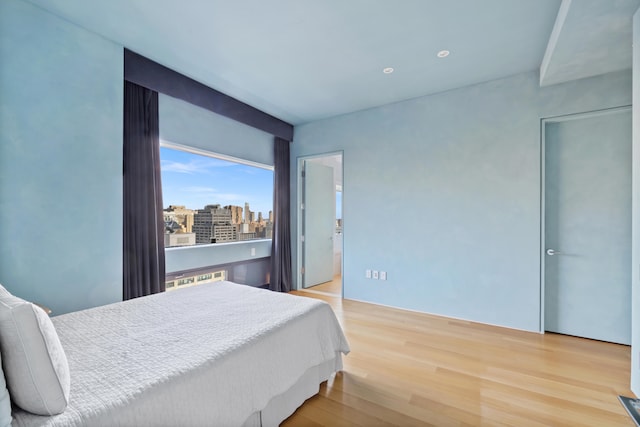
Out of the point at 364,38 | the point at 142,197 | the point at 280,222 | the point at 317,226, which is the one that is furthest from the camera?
the point at 317,226

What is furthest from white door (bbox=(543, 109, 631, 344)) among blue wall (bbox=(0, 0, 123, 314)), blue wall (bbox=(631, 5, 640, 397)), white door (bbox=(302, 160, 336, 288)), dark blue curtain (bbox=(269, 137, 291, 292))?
blue wall (bbox=(0, 0, 123, 314))

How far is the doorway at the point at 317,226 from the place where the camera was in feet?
15.2

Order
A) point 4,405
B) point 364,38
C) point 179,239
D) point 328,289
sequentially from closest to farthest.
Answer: point 4,405 < point 364,38 < point 179,239 < point 328,289

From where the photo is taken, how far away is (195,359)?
124 centimetres

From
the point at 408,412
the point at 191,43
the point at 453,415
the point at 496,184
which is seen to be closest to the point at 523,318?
the point at 496,184

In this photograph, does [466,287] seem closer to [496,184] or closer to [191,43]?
[496,184]

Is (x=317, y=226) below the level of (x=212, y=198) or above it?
below

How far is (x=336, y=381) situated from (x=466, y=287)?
2006 mm

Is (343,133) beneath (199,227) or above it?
above

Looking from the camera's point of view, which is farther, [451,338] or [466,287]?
[466,287]

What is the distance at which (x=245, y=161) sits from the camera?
3951 mm

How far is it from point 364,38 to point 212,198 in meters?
2.56

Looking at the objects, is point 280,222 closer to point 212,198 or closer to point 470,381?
point 212,198

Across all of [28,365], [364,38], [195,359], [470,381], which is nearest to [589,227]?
[470,381]
